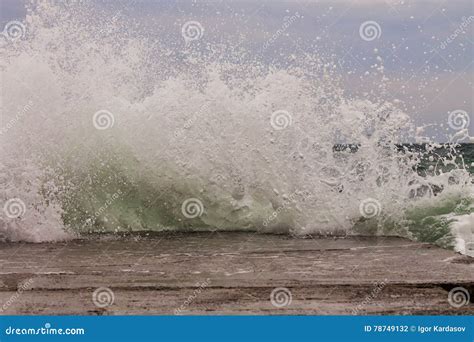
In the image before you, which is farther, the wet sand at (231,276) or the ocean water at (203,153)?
the ocean water at (203,153)

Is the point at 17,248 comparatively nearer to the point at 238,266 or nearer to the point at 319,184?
the point at 238,266

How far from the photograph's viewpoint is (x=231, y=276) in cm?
379

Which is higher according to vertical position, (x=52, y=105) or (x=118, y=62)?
(x=118, y=62)

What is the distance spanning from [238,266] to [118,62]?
376 centimetres

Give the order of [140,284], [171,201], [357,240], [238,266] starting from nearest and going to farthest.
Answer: [140,284] < [238,266] < [357,240] < [171,201]

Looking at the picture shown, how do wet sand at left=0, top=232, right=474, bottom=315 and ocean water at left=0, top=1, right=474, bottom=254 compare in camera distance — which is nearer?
wet sand at left=0, top=232, right=474, bottom=315

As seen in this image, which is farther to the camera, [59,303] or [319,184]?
[319,184]

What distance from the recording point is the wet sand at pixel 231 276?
10.1 ft

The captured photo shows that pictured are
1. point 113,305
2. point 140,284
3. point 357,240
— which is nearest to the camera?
point 113,305

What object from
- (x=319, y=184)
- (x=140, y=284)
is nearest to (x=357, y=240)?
(x=319, y=184)

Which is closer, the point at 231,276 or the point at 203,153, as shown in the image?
the point at 231,276

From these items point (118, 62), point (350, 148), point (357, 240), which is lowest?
point (357, 240)

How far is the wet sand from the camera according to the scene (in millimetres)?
3084

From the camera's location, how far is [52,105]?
6754mm
